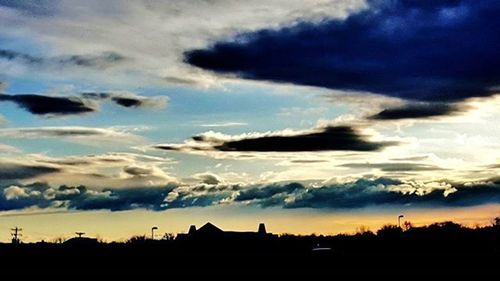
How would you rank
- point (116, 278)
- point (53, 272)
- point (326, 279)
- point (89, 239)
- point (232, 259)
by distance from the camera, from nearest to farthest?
point (326, 279), point (116, 278), point (53, 272), point (232, 259), point (89, 239)

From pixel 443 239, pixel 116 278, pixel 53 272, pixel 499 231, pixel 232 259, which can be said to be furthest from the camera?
pixel 499 231

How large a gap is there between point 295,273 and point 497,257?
1960cm

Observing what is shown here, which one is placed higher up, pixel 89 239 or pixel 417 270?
pixel 89 239

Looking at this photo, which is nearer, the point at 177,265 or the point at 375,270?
the point at 375,270

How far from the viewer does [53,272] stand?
5988cm

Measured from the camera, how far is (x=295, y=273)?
5284 cm

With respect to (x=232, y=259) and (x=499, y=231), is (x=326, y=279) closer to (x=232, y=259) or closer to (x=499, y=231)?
(x=232, y=259)

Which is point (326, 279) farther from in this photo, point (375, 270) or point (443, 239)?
point (443, 239)

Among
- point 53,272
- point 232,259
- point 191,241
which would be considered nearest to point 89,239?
point 191,241

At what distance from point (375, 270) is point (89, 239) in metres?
114

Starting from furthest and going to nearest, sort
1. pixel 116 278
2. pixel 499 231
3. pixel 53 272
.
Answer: pixel 499 231, pixel 53 272, pixel 116 278

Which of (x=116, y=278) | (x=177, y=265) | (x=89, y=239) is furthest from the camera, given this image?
(x=89, y=239)

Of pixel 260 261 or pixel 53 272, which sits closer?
pixel 53 272

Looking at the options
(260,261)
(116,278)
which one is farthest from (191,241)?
(116,278)
